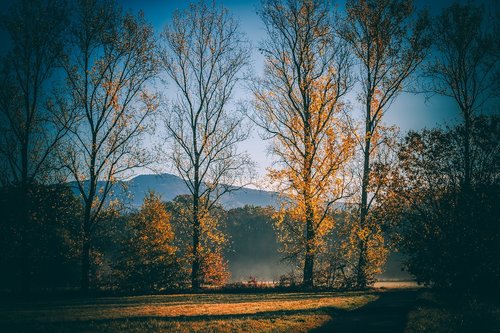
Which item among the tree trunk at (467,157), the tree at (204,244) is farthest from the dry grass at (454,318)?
the tree at (204,244)

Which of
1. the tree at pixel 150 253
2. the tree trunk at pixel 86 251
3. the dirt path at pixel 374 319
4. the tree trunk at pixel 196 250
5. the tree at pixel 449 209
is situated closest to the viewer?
the dirt path at pixel 374 319

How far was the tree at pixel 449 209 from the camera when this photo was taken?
12.2 m

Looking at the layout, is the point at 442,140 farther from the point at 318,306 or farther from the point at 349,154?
the point at 318,306

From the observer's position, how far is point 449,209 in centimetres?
1323

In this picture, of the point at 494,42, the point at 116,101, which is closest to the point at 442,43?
the point at 494,42

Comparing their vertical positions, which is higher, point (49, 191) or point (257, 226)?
point (49, 191)

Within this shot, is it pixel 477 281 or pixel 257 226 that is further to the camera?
pixel 257 226

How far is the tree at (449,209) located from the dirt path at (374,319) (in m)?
2.25

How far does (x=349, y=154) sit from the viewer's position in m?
18.4

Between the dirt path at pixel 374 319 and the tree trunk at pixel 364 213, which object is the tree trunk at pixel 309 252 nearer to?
the tree trunk at pixel 364 213

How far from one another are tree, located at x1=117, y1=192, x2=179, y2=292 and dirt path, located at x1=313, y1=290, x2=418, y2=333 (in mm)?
16341

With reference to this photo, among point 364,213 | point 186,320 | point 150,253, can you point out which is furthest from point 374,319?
point 150,253

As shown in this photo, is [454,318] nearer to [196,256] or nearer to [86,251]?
[196,256]

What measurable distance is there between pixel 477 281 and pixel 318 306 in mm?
6517
